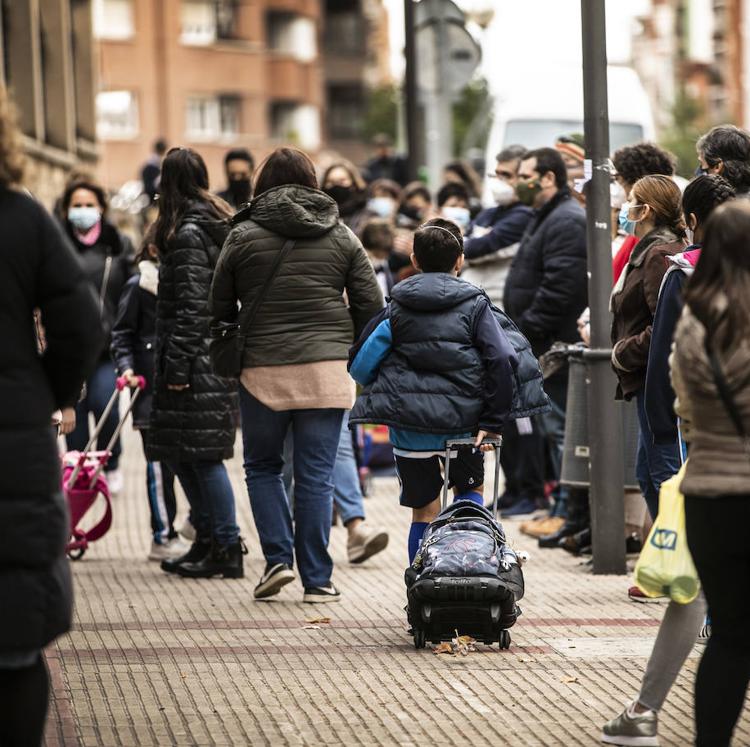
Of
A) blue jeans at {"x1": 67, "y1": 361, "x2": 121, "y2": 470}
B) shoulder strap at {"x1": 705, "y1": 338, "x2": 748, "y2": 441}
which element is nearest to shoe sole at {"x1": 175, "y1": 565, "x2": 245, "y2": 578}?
blue jeans at {"x1": 67, "y1": 361, "x2": 121, "y2": 470}

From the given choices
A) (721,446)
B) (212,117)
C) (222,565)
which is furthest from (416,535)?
(212,117)

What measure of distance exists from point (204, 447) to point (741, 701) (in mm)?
4449

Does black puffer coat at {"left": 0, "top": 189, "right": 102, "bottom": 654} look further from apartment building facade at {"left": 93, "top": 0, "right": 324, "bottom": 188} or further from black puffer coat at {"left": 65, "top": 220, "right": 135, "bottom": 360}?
apartment building facade at {"left": 93, "top": 0, "right": 324, "bottom": 188}

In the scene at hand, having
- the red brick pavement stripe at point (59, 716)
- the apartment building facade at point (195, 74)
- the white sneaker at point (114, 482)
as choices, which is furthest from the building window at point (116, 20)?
the red brick pavement stripe at point (59, 716)

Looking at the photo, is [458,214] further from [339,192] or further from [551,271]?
[551,271]

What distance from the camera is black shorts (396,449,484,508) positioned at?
777cm

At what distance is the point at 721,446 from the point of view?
5.02 metres

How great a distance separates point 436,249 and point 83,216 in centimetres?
432

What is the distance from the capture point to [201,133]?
62781 millimetres

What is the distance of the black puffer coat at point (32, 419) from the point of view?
4543 millimetres

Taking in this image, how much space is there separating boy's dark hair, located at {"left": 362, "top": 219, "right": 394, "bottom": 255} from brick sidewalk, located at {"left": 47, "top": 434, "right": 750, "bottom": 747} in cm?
366

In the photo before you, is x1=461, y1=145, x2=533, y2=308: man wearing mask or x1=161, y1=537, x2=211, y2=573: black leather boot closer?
x1=161, y1=537, x2=211, y2=573: black leather boot

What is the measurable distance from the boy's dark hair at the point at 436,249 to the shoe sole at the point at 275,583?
1.66 meters

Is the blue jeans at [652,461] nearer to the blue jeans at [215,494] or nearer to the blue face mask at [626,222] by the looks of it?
the blue face mask at [626,222]
